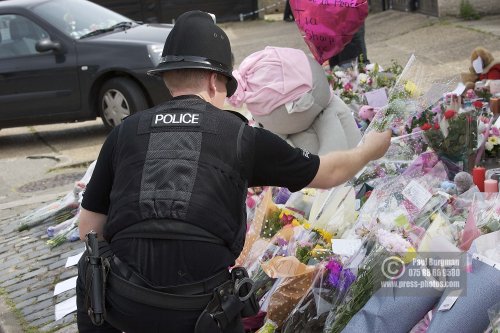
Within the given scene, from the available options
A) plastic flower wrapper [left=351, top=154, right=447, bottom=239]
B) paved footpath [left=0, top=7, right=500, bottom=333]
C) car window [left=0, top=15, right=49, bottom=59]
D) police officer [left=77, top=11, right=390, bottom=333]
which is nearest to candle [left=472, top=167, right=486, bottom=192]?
plastic flower wrapper [left=351, top=154, right=447, bottom=239]

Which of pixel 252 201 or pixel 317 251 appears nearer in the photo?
pixel 317 251

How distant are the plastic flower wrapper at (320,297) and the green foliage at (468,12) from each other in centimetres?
1092

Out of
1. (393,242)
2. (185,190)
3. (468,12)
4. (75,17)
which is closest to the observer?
(185,190)

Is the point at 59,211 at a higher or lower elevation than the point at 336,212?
lower

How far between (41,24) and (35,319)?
570 centimetres

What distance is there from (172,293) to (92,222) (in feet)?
1.71

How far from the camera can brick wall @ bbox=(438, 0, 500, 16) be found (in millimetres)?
13852

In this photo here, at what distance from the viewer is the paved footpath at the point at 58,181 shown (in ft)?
16.8

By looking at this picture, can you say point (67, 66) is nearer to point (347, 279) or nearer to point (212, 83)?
point (347, 279)

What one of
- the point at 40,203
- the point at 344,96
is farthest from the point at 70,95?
the point at 344,96

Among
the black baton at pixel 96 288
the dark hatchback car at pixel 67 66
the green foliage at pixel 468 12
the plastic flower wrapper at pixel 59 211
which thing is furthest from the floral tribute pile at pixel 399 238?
the green foliage at pixel 468 12

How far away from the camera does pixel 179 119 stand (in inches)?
110

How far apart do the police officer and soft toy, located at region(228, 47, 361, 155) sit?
6.36ft

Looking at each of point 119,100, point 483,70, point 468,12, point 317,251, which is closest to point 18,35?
point 119,100
